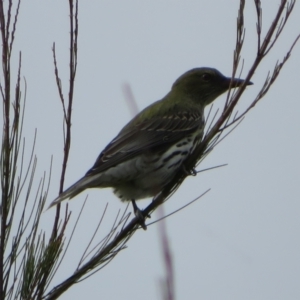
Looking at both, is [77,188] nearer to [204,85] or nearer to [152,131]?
[152,131]

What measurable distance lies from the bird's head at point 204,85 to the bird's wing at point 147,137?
50cm

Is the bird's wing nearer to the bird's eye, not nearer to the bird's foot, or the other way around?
the bird's eye

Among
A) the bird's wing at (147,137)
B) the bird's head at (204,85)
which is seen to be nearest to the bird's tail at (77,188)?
the bird's wing at (147,137)

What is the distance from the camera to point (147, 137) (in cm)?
604

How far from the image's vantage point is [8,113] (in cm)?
272

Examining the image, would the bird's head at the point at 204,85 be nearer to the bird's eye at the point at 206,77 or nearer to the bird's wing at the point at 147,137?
the bird's eye at the point at 206,77

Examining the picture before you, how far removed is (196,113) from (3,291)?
422cm

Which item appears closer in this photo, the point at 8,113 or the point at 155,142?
the point at 8,113

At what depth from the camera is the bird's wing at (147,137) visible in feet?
18.1

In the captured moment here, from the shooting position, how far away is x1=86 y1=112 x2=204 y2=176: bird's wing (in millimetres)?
5504

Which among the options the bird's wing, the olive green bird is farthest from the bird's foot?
the bird's wing

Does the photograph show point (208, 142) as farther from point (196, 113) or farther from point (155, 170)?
point (196, 113)

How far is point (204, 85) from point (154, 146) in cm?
148

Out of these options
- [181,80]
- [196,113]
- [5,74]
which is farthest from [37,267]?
[181,80]
